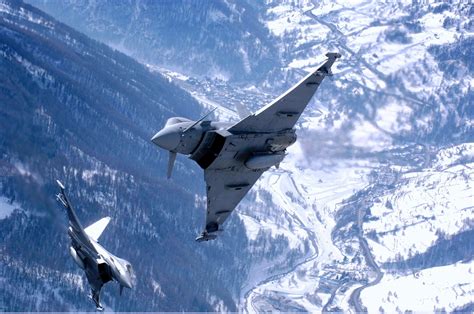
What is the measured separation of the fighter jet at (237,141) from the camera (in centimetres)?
10119

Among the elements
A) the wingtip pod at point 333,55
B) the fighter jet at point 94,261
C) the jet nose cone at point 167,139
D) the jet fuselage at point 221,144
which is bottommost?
the fighter jet at point 94,261

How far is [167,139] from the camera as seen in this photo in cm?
9912

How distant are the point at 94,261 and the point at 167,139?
A: 22.1 meters

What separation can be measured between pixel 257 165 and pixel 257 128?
3.81 meters

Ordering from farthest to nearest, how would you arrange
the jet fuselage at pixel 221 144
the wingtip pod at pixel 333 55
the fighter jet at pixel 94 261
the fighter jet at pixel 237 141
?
the fighter jet at pixel 94 261 < the wingtip pod at pixel 333 55 < the fighter jet at pixel 237 141 < the jet fuselage at pixel 221 144

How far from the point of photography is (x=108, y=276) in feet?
373

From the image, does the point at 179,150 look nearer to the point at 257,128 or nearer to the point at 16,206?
the point at 257,128

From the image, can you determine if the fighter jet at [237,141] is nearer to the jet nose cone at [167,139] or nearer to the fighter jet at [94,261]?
the jet nose cone at [167,139]

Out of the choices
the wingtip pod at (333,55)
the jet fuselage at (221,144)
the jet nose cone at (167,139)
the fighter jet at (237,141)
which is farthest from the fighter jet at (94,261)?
the wingtip pod at (333,55)

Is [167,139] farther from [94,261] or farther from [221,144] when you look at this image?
[94,261]

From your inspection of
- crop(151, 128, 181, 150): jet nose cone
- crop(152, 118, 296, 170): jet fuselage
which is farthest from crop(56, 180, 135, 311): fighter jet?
crop(151, 128, 181, 150): jet nose cone

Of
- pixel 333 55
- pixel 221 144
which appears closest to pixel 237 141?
pixel 221 144

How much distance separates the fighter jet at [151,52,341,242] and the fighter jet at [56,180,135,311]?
9259 mm

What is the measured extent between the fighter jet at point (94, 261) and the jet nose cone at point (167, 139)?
17536 millimetres
